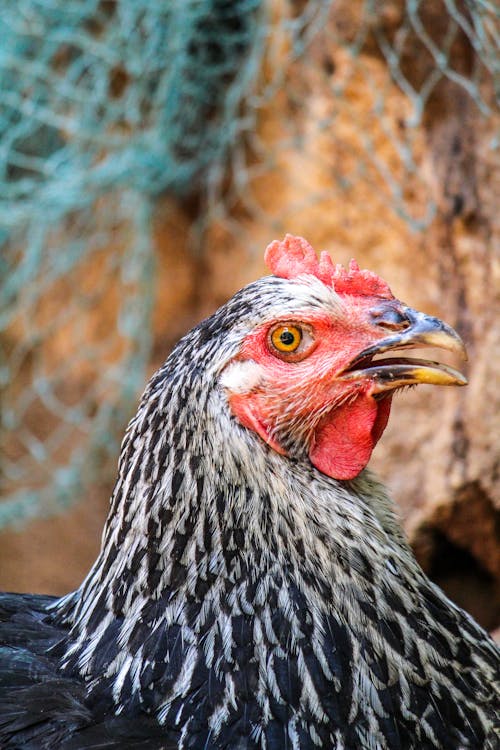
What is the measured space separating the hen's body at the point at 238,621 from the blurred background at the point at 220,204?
132 cm

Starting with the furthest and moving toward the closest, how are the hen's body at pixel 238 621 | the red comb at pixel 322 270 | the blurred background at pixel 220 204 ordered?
1. the blurred background at pixel 220 204
2. the red comb at pixel 322 270
3. the hen's body at pixel 238 621

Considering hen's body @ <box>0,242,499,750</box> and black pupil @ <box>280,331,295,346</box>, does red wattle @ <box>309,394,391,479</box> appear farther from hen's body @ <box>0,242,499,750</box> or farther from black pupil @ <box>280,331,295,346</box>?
black pupil @ <box>280,331,295,346</box>

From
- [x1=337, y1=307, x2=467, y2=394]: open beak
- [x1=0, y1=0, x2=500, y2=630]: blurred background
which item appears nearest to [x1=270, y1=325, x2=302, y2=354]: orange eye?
[x1=337, y1=307, x2=467, y2=394]: open beak

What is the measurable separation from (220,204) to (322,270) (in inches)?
79.6

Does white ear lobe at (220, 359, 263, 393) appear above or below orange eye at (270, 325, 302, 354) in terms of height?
below

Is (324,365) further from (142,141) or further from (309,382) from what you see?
(142,141)

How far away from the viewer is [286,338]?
191 cm

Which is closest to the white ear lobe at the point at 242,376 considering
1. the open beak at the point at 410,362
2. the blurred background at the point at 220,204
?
the open beak at the point at 410,362

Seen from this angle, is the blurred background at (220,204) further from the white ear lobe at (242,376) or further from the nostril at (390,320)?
the white ear lobe at (242,376)

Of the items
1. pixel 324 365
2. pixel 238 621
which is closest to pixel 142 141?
pixel 324 365

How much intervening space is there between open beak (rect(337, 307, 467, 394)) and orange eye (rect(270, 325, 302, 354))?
12 centimetres

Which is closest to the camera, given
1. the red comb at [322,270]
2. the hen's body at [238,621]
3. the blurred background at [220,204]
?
the hen's body at [238,621]

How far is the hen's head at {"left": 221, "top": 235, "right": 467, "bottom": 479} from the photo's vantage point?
1.89 meters

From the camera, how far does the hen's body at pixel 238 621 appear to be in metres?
1.83
